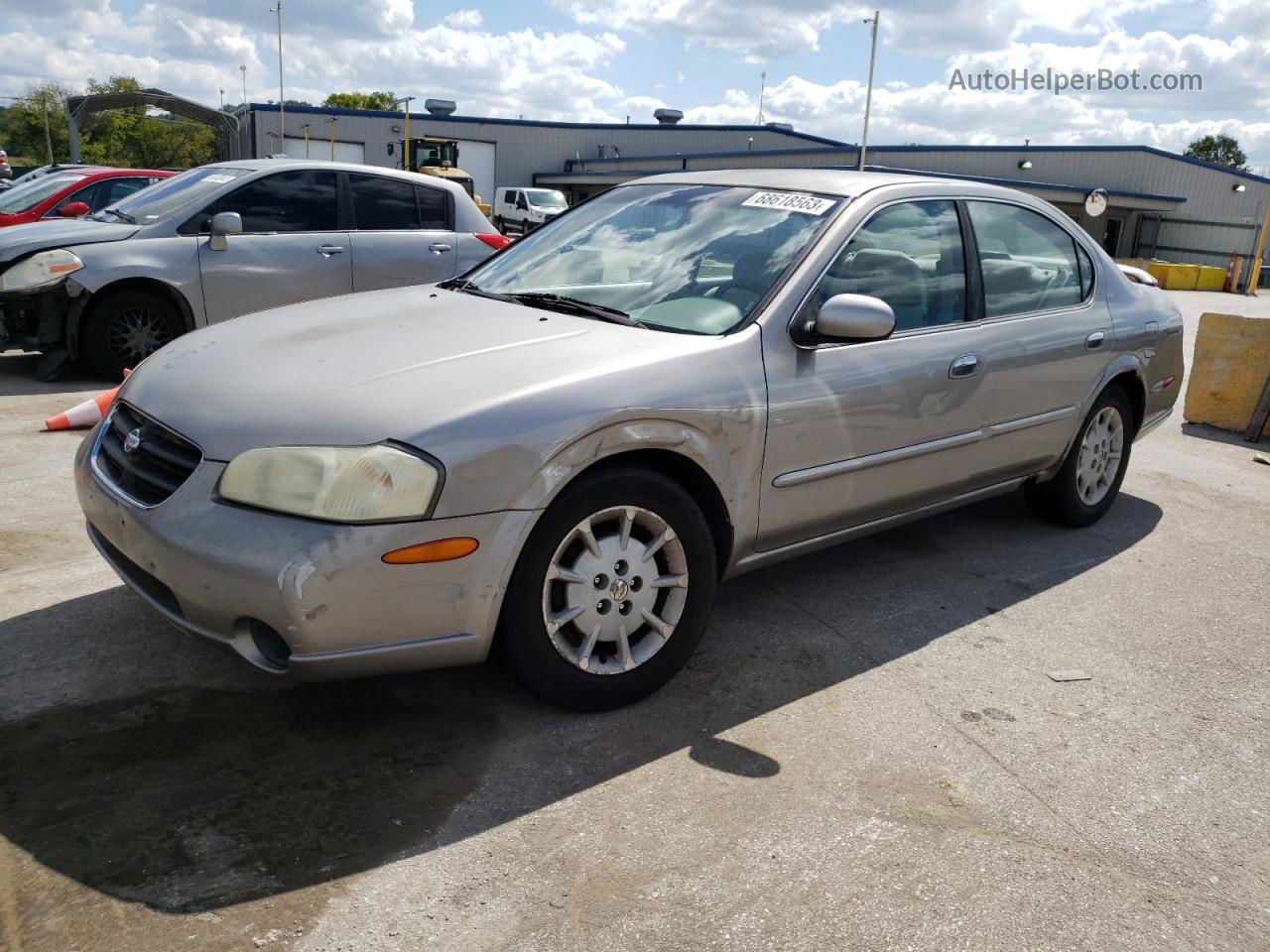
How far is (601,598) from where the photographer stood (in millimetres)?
3076

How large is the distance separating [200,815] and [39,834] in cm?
35

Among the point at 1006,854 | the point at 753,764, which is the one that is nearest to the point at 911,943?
the point at 1006,854

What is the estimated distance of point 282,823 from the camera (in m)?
2.56

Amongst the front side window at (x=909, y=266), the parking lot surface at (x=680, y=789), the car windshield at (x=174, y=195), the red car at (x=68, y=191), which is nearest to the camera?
the parking lot surface at (x=680, y=789)

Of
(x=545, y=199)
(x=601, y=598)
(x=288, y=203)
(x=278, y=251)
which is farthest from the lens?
(x=545, y=199)

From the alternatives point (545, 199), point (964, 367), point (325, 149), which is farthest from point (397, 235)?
point (325, 149)

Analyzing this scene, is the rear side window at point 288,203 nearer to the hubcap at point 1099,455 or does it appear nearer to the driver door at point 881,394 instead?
the driver door at point 881,394

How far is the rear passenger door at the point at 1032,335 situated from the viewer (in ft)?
14.2

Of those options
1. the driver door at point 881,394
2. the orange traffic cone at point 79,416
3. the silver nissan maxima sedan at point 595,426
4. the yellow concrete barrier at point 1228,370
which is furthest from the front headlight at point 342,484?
the yellow concrete barrier at point 1228,370

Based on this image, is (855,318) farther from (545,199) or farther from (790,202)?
(545,199)

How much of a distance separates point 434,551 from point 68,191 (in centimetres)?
1150

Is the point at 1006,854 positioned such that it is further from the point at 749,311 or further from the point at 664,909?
the point at 749,311

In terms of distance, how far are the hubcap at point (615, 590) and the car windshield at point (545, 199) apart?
32.0 m

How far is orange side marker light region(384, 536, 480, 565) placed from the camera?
2646 mm
